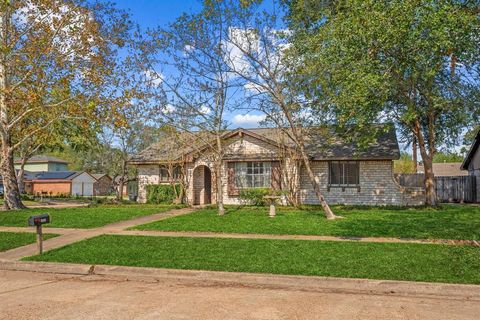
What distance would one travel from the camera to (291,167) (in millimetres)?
23125

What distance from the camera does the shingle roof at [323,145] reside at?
22156mm

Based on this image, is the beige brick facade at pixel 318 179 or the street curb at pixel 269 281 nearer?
the street curb at pixel 269 281

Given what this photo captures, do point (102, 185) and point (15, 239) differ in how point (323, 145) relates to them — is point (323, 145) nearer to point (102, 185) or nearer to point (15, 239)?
point (15, 239)

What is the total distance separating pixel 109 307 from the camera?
19.5 ft

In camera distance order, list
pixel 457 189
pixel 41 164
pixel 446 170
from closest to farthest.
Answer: pixel 457 189 → pixel 446 170 → pixel 41 164

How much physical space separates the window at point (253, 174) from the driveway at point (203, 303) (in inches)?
649

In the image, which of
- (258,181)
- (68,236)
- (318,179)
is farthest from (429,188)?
(68,236)

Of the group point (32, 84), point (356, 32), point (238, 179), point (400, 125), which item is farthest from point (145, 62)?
point (400, 125)

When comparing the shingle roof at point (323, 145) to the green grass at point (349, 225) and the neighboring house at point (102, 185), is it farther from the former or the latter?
the neighboring house at point (102, 185)

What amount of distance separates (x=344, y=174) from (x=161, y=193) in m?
10.5

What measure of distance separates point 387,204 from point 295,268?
16.2 meters

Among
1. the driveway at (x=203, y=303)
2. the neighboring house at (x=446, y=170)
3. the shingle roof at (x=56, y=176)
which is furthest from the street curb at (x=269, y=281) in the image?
the neighboring house at (x=446, y=170)

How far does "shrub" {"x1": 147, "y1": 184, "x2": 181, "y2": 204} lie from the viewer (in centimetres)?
2516

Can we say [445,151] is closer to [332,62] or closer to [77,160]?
[332,62]
